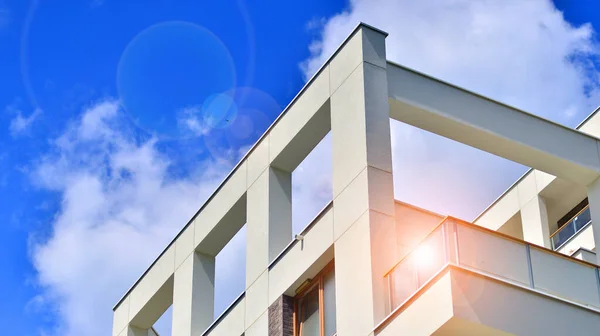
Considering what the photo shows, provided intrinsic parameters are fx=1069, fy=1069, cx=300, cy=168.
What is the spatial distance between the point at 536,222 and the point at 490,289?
14943 millimetres

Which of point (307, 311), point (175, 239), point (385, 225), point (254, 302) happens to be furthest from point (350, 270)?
point (175, 239)

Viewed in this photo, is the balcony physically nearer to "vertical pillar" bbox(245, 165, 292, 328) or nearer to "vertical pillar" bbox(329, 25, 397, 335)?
"vertical pillar" bbox(329, 25, 397, 335)

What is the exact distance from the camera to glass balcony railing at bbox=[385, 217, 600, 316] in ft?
55.0

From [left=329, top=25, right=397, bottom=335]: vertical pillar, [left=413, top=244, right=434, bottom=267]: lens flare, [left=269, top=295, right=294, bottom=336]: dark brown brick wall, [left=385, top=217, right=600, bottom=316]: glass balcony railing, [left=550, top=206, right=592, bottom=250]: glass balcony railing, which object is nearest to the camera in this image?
[left=385, top=217, right=600, bottom=316]: glass balcony railing

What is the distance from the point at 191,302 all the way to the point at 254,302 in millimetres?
3614

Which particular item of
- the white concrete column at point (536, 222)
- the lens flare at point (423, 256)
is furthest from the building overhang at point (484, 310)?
the white concrete column at point (536, 222)

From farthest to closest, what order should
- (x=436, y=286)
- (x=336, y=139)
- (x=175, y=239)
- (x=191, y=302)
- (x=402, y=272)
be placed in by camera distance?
1. (x=175, y=239)
2. (x=191, y=302)
3. (x=336, y=139)
4. (x=402, y=272)
5. (x=436, y=286)

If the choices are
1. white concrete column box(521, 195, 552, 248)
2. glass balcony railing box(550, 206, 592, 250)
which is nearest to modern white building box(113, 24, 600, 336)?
white concrete column box(521, 195, 552, 248)

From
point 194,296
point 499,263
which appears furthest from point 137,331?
point 499,263

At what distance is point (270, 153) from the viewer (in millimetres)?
24094

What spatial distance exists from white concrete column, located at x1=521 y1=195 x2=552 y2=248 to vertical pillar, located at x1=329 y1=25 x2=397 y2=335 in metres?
Answer: 11.0

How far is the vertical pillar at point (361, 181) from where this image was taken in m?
18.8

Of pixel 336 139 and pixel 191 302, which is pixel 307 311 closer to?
pixel 336 139

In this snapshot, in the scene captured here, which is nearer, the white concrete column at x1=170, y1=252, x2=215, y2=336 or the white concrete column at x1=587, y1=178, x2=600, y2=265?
the white concrete column at x1=587, y1=178, x2=600, y2=265
